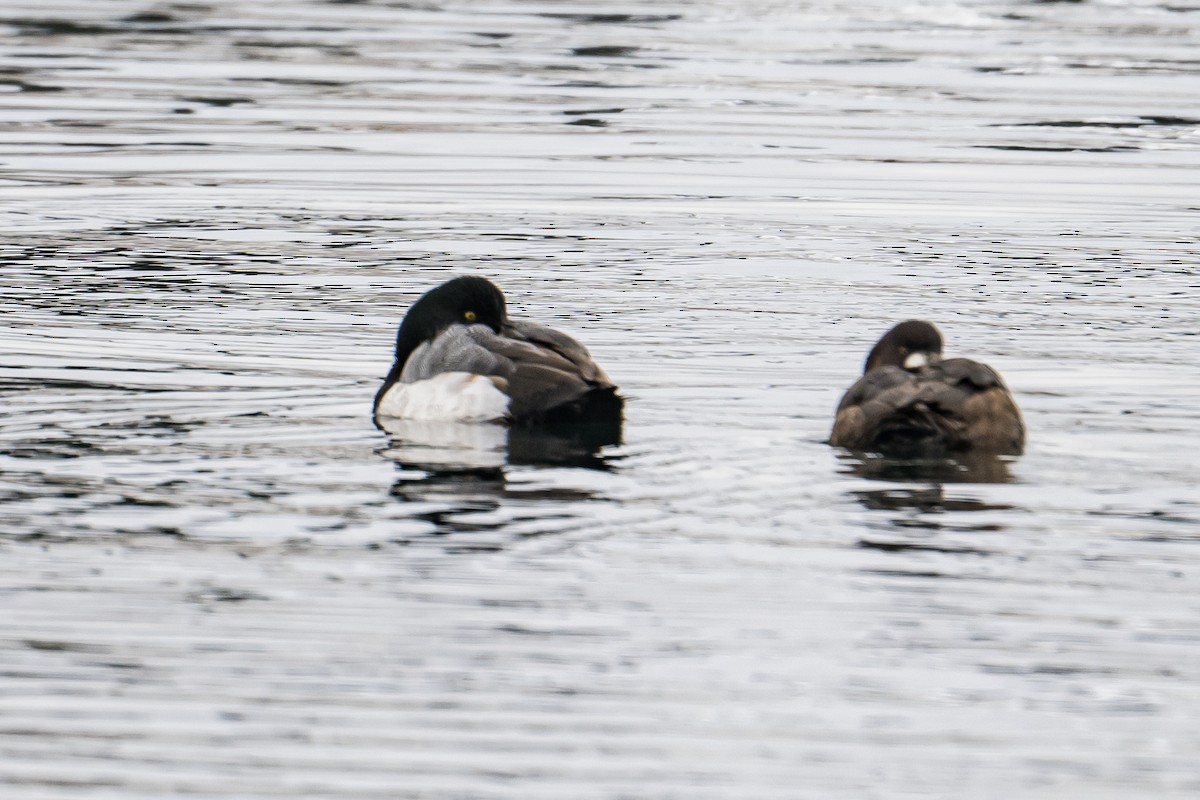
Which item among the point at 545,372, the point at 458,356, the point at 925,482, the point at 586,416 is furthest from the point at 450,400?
the point at 925,482

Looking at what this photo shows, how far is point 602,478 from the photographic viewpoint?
10.2 meters

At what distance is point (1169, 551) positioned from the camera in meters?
8.80

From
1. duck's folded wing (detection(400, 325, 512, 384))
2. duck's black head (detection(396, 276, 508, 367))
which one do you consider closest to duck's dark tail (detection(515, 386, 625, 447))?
duck's folded wing (detection(400, 325, 512, 384))

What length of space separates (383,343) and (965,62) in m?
18.1

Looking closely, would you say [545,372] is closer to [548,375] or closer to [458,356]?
[548,375]

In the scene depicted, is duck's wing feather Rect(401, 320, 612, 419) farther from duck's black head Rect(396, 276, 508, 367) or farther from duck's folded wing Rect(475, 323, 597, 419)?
duck's black head Rect(396, 276, 508, 367)

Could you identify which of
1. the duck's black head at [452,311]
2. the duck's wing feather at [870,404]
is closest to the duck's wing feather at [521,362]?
the duck's black head at [452,311]

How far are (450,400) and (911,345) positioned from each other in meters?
2.29

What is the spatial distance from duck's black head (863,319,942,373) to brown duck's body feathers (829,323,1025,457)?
0.57 m

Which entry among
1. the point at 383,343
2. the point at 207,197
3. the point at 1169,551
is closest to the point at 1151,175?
the point at 207,197

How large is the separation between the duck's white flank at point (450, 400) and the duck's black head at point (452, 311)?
1.69 feet

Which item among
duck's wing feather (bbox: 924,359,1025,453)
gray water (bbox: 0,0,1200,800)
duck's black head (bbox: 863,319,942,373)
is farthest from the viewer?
duck's black head (bbox: 863,319,942,373)

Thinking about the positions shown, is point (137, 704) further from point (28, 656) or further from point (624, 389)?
point (624, 389)

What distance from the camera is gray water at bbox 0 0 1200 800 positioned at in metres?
6.87
